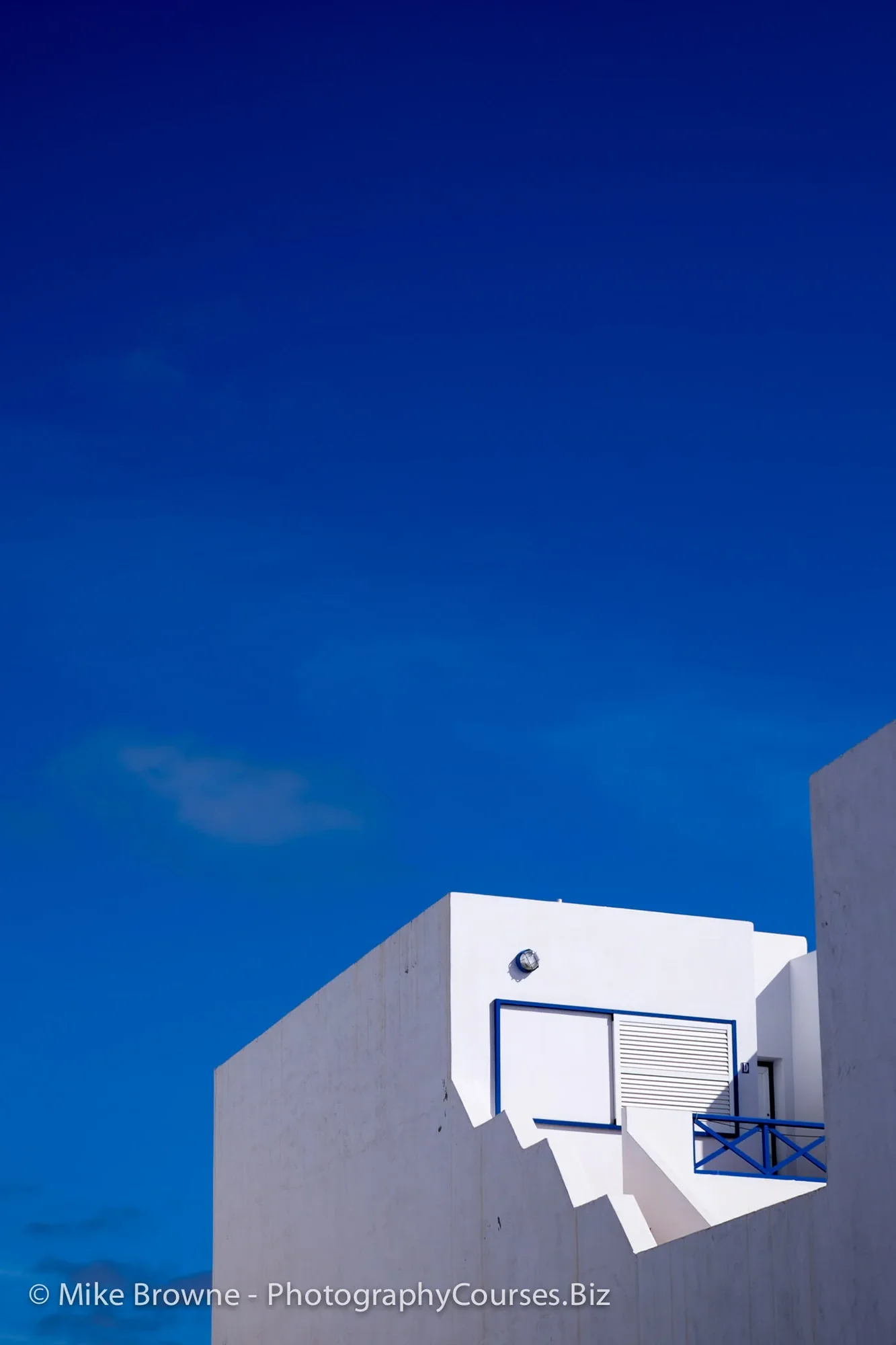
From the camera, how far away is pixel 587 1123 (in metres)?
19.4

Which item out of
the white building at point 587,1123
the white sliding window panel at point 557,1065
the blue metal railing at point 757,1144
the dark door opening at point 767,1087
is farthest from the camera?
the dark door opening at point 767,1087

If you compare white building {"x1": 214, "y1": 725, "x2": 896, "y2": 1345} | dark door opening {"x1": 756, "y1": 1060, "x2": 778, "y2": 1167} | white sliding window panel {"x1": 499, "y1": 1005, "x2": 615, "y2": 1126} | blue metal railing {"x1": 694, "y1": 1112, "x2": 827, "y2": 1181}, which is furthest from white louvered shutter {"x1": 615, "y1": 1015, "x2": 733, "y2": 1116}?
dark door opening {"x1": 756, "y1": 1060, "x2": 778, "y2": 1167}

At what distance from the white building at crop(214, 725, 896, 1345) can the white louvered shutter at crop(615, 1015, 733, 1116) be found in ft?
0.08

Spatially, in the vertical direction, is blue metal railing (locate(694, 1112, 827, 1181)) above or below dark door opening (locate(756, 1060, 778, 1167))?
below

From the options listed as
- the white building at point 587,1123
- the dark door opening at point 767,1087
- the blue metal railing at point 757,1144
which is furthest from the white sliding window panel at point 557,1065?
the dark door opening at point 767,1087

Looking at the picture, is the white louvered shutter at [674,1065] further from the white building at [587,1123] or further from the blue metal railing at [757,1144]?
the blue metal railing at [757,1144]

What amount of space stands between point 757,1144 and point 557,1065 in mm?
2398

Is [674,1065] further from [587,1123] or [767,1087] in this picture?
[767,1087]

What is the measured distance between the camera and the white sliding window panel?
1945 centimetres

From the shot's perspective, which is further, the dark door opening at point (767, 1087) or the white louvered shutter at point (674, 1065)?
the dark door opening at point (767, 1087)

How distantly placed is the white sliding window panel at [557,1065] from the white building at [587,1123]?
0.02 m

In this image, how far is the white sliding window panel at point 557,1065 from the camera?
1945 centimetres

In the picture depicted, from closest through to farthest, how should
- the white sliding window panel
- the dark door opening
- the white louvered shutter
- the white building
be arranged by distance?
1. the white building
2. the white sliding window panel
3. the white louvered shutter
4. the dark door opening

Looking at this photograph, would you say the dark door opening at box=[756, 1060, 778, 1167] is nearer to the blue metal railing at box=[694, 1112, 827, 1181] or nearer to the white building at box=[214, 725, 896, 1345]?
the white building at box=[214, 725, 896, 1345]
